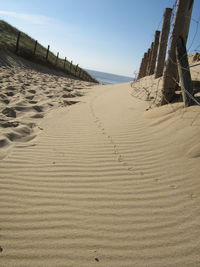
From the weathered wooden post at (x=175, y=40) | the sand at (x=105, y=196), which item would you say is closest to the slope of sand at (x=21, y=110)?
the sand at (x=105, y=196)

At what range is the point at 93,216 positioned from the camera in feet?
7.81

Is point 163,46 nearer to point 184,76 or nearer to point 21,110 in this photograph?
point 184,76

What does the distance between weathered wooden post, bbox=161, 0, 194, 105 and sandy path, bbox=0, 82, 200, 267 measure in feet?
4.40

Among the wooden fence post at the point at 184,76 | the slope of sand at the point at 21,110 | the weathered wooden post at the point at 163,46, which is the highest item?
the weathered wooden post at the point at 163,46

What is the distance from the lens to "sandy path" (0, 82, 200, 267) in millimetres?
1979

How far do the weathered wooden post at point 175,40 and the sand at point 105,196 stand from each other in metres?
0.72

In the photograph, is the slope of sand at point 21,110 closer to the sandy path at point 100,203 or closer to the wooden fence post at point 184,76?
the sandy path at point 100,203

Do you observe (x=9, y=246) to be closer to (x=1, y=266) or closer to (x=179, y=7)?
(x=1, y=266)

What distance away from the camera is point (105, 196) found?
8.85 feet

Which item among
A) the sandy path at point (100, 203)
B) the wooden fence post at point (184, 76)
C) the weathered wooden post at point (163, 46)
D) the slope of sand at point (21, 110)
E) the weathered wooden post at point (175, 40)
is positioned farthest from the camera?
the weathered wooden post at point (163, 46)

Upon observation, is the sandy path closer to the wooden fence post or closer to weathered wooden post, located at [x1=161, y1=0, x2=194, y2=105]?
the wooden fence post

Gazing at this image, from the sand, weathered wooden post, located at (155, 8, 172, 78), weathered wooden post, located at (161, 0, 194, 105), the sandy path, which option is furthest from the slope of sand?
weathered wooden post, located at (155, 8, 172, 78)

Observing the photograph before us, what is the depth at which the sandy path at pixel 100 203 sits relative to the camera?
1.98m

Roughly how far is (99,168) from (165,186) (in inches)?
32.8
